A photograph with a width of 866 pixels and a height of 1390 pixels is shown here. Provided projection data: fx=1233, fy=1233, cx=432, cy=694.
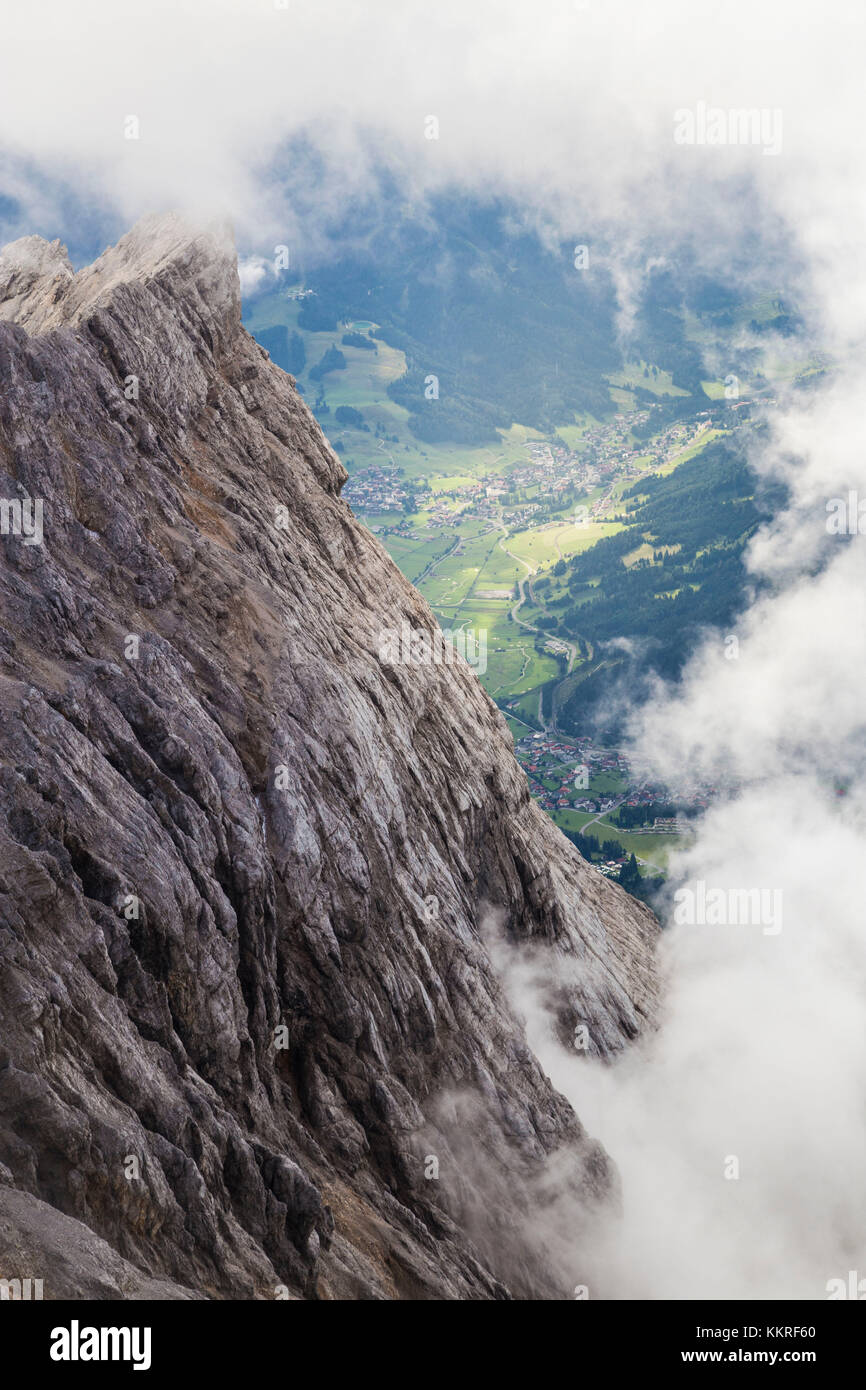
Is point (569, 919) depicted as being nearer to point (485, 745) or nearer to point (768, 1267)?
point (485, 745)

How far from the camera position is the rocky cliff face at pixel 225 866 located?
4384 cm

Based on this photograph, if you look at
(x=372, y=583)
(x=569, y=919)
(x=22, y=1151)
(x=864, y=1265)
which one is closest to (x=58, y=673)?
(x=22, y=1151)

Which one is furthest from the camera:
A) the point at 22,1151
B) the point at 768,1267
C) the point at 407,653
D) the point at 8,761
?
the point at 768,1267

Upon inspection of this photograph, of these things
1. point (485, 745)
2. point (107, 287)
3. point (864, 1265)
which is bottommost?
point (864, 1265)

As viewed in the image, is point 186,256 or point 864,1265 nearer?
point 186,256

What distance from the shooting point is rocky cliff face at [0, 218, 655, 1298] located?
4384 cm

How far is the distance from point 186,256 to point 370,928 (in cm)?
4358

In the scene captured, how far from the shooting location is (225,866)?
5538cm

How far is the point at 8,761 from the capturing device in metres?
46.3
